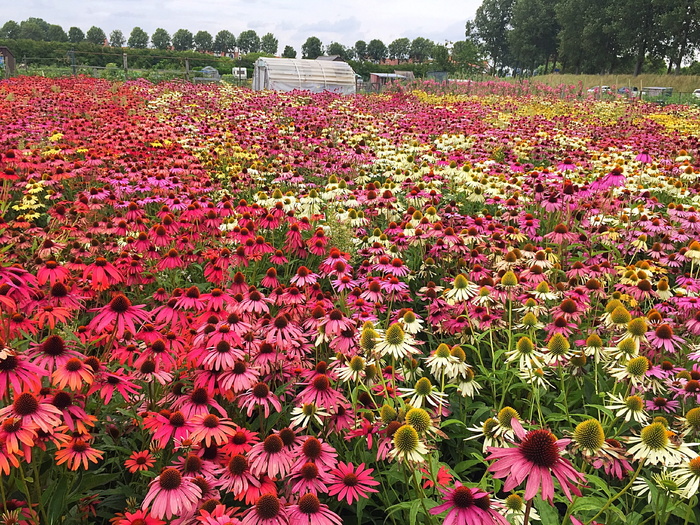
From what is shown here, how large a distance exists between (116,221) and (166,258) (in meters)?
1.08

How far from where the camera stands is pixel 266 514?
127 cm

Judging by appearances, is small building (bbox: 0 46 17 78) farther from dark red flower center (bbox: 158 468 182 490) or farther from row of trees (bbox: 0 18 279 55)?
row of trees (bbox: 0 18 279 55)

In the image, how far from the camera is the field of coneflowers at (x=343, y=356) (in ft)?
4.76

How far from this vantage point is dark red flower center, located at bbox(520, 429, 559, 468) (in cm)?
113

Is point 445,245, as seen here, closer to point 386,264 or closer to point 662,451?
point 386,264

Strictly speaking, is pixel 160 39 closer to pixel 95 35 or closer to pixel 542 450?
pixel 95 35

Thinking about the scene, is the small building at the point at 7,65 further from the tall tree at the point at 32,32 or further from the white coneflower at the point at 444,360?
the tall tree at the point at 32,32

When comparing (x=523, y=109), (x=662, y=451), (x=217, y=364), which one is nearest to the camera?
(x=662, y=451)

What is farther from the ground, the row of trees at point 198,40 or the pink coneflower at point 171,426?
the row of trees at point 198,40

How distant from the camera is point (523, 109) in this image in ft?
46.8

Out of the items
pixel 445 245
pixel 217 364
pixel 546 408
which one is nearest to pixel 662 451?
pixel 546 408

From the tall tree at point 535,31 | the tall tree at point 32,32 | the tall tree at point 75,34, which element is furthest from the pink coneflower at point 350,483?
the tall tree at point 75,34

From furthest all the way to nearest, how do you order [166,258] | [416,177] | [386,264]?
[416,177] → [386,264] → [166,258]

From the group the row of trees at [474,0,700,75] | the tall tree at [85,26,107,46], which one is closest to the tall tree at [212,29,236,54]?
the tall tree at [85,26,107,46]
